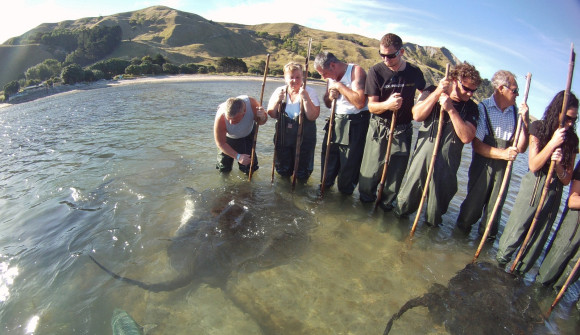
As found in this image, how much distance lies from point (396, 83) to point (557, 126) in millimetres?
2115

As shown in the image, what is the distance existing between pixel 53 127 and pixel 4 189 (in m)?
7.89

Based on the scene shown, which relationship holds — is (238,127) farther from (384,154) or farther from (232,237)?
(384,154)

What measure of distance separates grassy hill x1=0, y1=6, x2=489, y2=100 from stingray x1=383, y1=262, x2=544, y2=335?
66762 mm

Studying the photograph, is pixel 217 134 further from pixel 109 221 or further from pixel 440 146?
pixel 440 146

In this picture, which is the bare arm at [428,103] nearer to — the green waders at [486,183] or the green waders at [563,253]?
the green waders at [486,183]

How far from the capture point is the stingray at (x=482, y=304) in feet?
11.6

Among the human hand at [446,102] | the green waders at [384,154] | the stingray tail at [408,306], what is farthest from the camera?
the green waders at [384,154]

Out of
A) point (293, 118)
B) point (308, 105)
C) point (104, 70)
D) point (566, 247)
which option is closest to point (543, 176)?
point (566, 247)

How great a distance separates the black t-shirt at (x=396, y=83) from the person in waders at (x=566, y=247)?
7.51 feet

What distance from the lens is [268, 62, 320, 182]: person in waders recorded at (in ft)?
18.4

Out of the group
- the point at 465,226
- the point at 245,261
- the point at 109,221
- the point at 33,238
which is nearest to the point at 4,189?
the point at 33,238

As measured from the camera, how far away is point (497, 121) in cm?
446

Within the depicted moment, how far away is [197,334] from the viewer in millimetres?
3295

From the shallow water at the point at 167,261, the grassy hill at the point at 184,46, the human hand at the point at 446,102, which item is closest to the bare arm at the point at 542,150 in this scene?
the human hand at the point at 446,102
